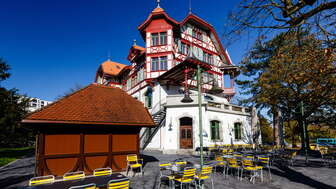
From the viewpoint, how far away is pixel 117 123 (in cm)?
748

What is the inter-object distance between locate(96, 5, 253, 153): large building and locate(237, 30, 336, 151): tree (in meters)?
3.41

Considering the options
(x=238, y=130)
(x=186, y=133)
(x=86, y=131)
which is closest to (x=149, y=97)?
(x=186, y=133)

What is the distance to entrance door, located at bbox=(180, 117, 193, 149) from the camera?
15.8 meters

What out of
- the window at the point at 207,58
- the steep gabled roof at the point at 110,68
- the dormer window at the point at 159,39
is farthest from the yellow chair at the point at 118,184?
the steep gabled roof at the point at 110,68

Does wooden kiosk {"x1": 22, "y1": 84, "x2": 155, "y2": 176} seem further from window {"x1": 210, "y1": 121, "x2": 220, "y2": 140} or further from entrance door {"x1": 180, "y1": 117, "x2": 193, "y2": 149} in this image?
window {"x1": 210, "y1": 121, "x2": 220, "y2": 140}

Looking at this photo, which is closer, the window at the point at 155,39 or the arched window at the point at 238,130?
the arched window at the point at 238,130

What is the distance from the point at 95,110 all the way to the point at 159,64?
13440 mm

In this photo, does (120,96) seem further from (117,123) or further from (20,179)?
(20,179)

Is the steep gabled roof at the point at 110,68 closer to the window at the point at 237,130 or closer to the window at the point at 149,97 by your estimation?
the window at the point at 149,97

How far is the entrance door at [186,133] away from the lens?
15.8 meters

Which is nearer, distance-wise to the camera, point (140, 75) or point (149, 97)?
point (149, 97)

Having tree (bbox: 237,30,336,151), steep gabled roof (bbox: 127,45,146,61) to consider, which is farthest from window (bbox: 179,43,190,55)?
tree (bbox: 237,30,336,151)

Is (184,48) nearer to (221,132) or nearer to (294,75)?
(221,132)

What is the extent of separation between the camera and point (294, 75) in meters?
8.38
